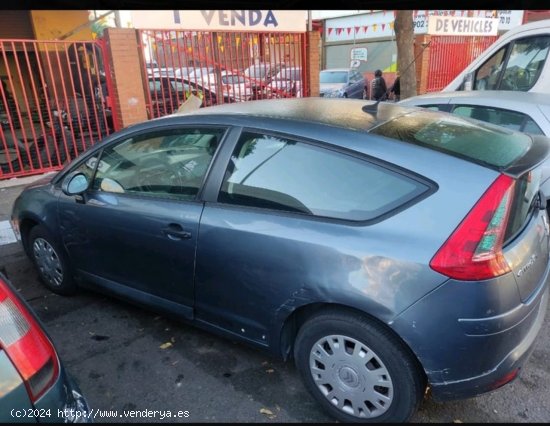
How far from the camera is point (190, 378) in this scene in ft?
8.80

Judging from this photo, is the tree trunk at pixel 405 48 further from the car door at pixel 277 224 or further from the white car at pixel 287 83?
the car door at pixel 277 224

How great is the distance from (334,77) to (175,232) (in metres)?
14.6

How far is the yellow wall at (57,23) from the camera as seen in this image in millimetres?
11344

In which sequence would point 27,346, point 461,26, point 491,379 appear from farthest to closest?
point 461,26 < point 491,379 < point 27,346

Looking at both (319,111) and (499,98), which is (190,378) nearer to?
(319,111)

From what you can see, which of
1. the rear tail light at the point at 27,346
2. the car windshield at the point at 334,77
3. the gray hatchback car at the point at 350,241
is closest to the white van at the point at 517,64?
the gray hatchback car at the point at 350,241

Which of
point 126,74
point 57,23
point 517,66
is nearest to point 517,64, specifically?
point 517,66

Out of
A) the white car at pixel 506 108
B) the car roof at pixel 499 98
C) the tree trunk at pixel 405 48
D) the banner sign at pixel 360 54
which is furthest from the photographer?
the banner sign at pixel 360 54

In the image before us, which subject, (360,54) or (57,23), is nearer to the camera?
(57,23)

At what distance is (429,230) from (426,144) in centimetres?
48

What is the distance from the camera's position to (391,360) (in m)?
1.99

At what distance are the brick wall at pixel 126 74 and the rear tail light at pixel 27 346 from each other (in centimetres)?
659

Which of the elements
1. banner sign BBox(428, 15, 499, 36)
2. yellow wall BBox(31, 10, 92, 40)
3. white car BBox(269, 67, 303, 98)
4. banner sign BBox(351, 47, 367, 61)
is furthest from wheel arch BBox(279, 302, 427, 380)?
banner sign BBox(351, 47, 367, 61)

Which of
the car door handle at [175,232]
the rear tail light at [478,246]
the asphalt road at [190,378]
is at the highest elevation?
the rear tail light at [478,246]
